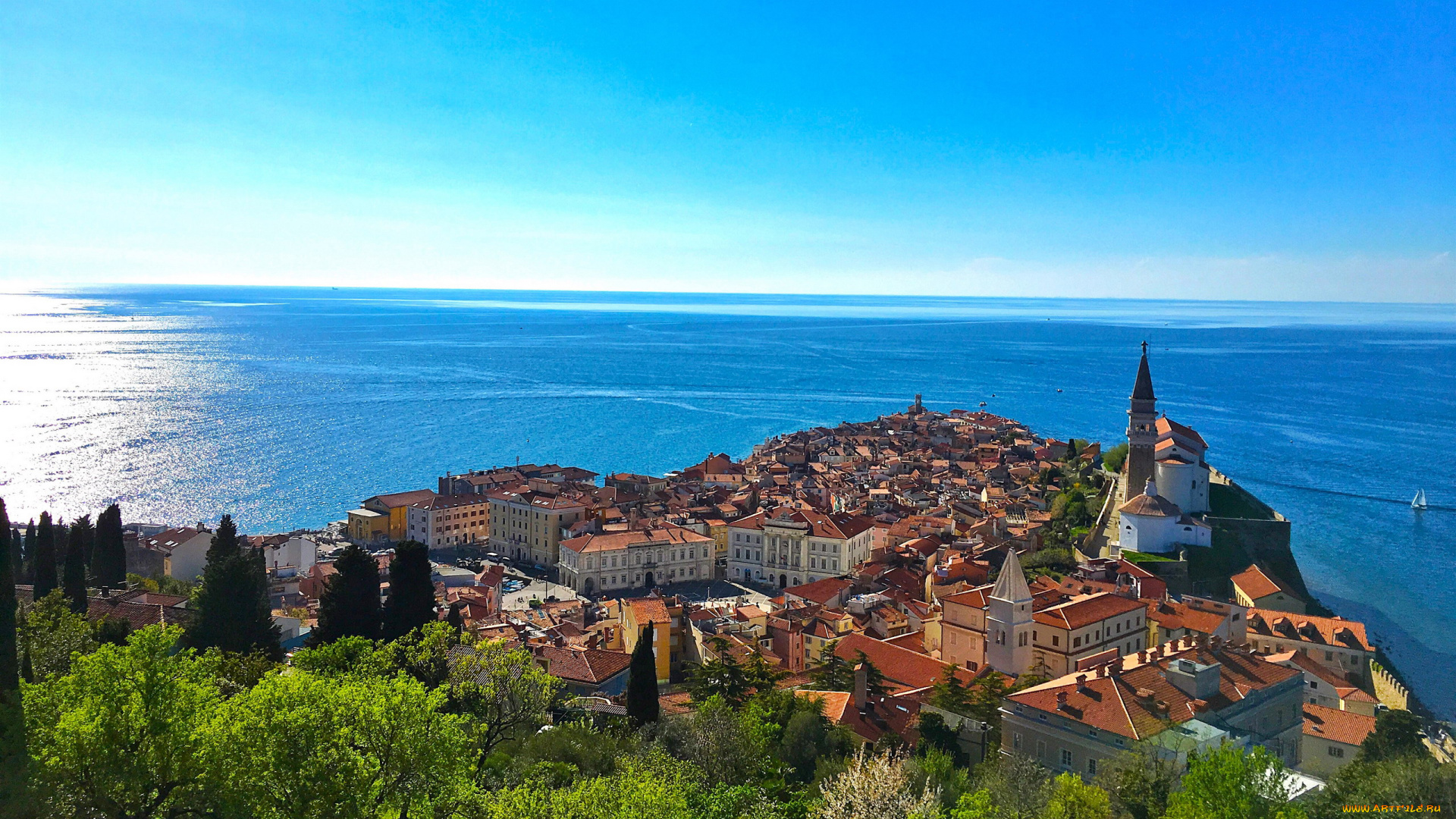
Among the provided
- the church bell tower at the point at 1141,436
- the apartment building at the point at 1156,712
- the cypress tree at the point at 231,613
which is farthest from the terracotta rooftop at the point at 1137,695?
the church bell tower at the point at 1141,436

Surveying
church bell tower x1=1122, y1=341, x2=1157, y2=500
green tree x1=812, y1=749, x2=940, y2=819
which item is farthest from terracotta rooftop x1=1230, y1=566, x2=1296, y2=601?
green tree x1=812, y1=749, x2=940, y2=819

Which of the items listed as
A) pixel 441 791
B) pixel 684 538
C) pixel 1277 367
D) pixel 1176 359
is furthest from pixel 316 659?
pixel 1176 359

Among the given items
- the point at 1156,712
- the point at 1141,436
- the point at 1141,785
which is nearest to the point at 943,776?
the point at 1141,785

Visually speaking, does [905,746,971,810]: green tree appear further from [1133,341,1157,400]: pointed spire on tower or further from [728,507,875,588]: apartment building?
[1133,341,1157,400]: pointed spire on tower

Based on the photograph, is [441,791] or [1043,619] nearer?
[441,791]

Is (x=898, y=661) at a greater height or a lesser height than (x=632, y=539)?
greater

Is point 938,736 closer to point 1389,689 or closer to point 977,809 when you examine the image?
point 977,809

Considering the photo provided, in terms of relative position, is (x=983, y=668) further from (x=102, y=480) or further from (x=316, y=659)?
(x=102, y=480)

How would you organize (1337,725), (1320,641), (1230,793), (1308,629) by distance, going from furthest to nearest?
(1308,629) < (1320,641) < (1337,725) < (1230,793)
